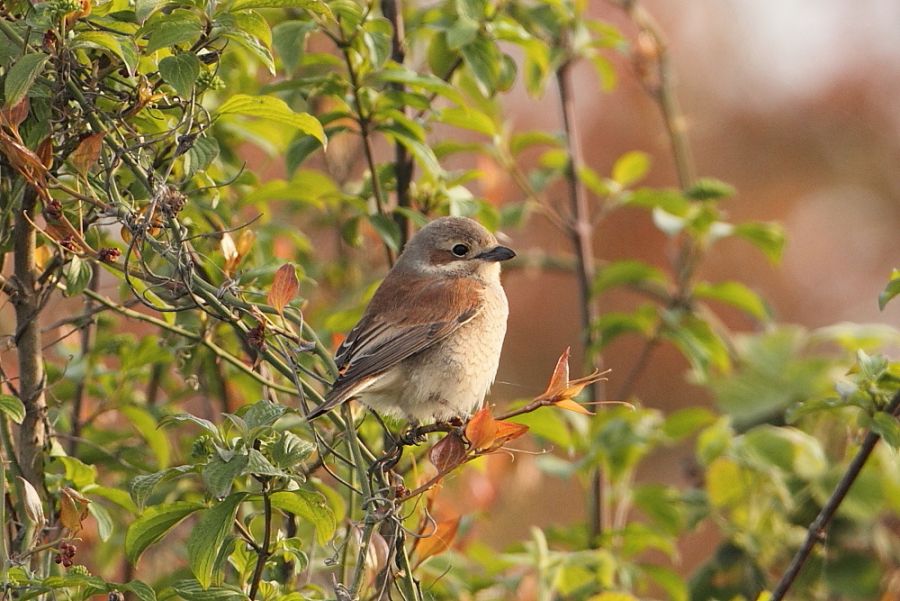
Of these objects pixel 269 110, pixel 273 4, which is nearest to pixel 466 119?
pixel 269 110

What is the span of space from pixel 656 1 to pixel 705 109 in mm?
920

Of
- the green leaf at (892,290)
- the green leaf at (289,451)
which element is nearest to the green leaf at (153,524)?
the green leaf at (289,451)

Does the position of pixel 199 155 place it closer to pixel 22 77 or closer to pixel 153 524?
pixel 22 77

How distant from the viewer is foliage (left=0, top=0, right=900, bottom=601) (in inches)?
86.0

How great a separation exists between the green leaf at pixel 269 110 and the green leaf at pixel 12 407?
2.34 feet

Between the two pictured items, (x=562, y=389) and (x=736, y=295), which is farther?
(x=736, y=295)

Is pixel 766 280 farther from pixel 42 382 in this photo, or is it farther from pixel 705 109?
pixel 42 382

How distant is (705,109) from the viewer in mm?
8109

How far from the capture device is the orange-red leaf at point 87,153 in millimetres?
2150

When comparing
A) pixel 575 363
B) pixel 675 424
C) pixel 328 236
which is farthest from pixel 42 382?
pixel 328 236

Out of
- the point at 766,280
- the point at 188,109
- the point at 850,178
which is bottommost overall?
the point at 766,280

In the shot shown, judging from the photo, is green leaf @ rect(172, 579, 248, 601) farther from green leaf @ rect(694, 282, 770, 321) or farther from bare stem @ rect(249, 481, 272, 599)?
green leaf @ rect(694, 282, 770, 321)

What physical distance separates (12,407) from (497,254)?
167 centimetres

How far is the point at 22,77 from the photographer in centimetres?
203
